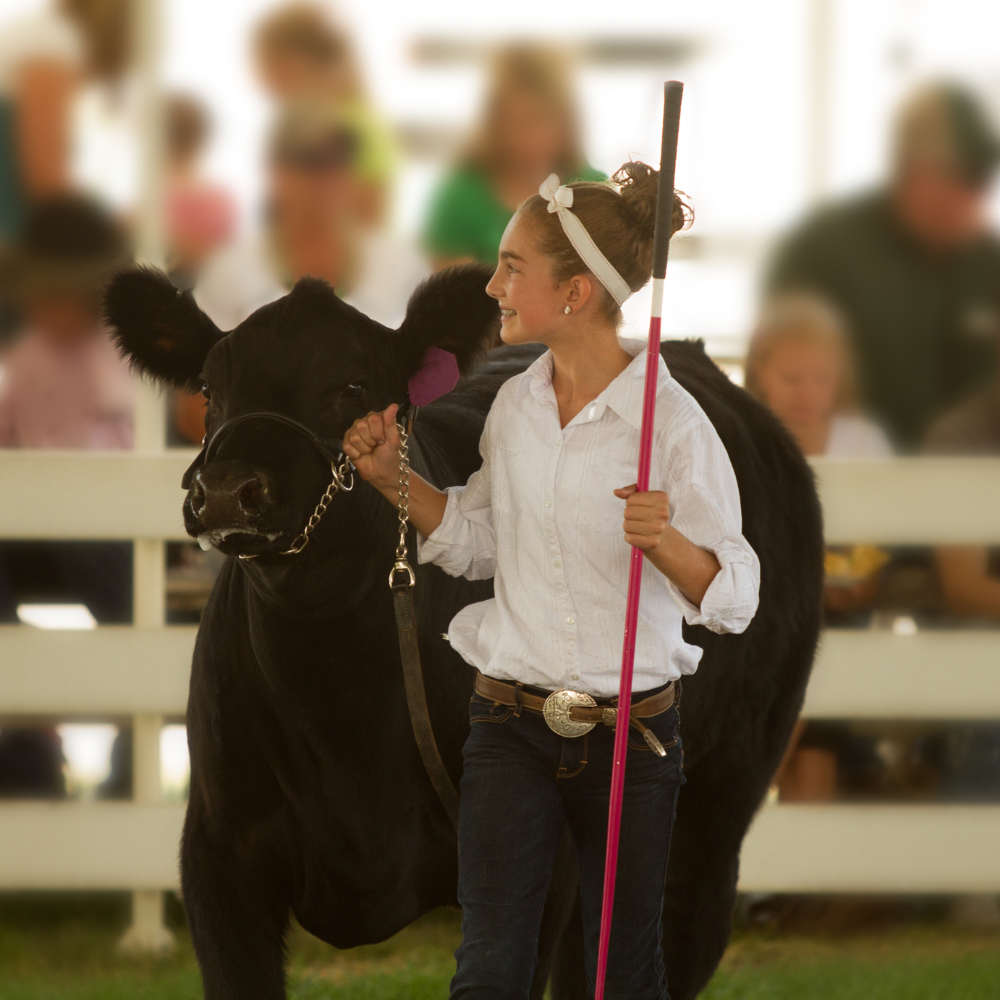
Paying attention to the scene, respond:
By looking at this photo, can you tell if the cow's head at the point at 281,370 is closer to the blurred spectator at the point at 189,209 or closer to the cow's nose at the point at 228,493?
the cow's nose at the point at 228,493

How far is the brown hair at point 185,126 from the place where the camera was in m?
5.27

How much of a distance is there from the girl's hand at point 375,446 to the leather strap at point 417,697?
0.30 metres

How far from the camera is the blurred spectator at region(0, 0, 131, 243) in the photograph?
496cm

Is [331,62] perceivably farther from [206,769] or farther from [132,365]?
[206,769]

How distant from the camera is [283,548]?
99.9 inches

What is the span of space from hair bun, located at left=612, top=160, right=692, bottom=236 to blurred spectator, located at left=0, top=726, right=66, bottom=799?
121 inches

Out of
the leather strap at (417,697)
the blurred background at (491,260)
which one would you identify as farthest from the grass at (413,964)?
the leather strap at (417,697)

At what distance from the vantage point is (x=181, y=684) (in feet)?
14.6

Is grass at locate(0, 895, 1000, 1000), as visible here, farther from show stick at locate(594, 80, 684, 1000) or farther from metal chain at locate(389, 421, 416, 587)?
show stick at locate(594, 80, 684, 1000)

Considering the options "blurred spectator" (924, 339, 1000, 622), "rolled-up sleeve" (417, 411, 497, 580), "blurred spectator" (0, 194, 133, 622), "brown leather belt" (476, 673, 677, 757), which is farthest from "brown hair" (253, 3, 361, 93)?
"brown leather belt" (476, 673, 677, 757)

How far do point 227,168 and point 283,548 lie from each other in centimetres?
303

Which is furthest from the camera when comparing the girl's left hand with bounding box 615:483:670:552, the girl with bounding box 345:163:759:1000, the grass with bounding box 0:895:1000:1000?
the grass with bounding box 0:895:1000:1000

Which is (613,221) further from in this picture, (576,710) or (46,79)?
(46,79)

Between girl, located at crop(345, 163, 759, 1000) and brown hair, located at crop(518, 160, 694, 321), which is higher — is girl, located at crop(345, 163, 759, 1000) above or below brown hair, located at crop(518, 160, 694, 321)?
below
